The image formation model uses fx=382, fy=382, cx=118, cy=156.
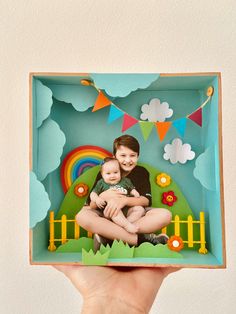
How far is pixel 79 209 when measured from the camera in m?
1.26

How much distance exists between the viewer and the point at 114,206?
3.86ft

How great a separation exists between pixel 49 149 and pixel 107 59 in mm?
427

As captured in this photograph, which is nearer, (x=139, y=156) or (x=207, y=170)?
(x=207, y=170)

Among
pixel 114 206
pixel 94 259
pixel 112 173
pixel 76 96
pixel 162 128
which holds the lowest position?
pixel 94 259

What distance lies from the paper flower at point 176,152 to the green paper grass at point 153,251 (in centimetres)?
29

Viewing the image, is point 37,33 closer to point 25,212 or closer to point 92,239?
point 25,212

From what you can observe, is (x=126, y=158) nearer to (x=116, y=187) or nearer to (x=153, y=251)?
(x=116, y=187)

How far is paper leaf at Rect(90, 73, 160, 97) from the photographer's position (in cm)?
112

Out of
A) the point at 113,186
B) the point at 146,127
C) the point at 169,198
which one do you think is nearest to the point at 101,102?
the point at 146,127

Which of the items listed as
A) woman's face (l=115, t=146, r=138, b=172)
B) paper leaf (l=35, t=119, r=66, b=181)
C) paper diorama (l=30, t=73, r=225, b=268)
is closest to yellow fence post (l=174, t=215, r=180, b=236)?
paper diorama (l=30, t=73, r=225, b=268)

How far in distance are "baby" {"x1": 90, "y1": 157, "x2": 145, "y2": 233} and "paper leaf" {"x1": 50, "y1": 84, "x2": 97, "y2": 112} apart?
19 centimetres

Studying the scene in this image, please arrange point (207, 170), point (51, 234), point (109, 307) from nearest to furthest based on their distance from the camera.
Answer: point (109, 307)
point (207, 170)
point (51, 234)

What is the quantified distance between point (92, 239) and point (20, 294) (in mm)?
403

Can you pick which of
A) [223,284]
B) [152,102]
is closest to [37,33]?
[152,102]
